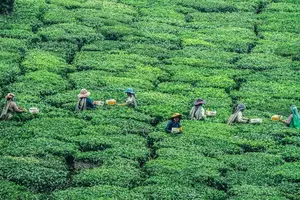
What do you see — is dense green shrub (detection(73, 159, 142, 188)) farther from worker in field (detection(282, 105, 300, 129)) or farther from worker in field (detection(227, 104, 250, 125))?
worker in field (detection(282, 105, 300, 129))

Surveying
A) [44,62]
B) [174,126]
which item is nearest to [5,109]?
[174,126]

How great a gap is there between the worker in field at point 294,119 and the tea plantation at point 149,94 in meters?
0.57

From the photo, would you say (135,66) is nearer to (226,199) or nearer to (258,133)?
A: (258,133)

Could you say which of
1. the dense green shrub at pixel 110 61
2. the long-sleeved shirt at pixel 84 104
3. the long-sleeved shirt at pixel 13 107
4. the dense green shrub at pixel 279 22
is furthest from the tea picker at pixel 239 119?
the dense green shrub at pixel 279 22

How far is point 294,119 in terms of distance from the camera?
132ft

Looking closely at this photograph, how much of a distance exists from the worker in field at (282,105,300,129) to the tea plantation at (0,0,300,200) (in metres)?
0.57

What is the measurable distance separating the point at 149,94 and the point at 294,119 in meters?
8.20

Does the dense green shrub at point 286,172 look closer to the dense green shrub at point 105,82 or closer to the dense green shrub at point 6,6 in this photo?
the dense green shrub at point 105,82

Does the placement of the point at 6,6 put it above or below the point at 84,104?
above

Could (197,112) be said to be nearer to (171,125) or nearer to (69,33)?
(171,125)

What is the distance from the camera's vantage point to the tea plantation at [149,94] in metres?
33.9

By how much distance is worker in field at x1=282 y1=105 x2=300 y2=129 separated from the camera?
131 ft

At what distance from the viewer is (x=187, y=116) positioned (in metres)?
41.9

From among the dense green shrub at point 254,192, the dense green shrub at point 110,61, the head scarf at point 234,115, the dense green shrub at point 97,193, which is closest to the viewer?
the dense green shrub at point 97,193
